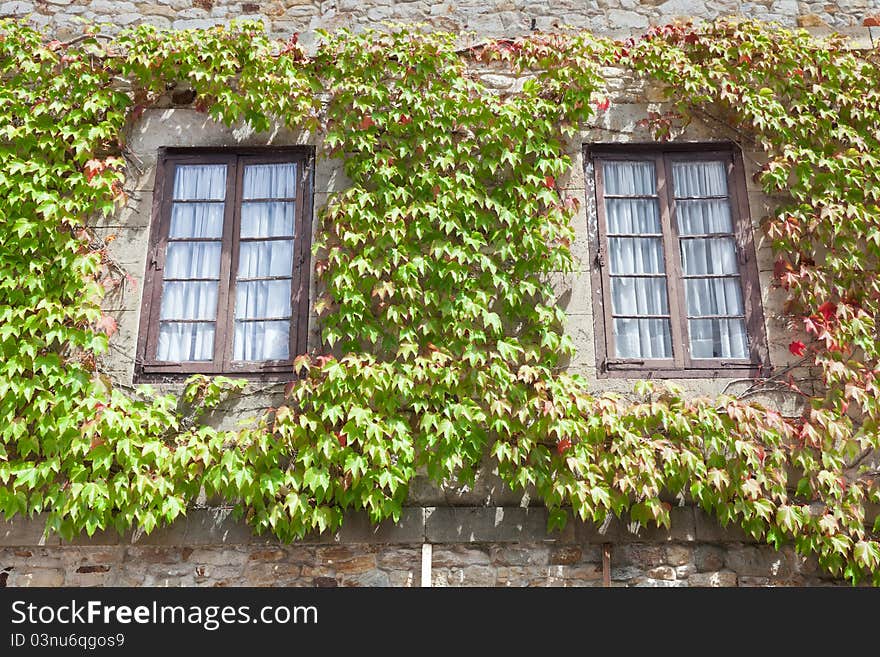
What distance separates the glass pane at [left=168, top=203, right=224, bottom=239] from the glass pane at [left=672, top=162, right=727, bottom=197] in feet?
9.93

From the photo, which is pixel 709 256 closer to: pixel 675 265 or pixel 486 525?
pixel 675 265

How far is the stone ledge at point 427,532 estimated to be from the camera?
4883 millimetres

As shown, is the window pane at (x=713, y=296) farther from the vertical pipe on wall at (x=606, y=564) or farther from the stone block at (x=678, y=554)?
the vertical pipe on wall at (x=606, y=564)

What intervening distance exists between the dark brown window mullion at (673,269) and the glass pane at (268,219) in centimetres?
242

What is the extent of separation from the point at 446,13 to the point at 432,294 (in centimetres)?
229

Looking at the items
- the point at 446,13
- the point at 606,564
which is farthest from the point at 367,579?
the point at 446,13

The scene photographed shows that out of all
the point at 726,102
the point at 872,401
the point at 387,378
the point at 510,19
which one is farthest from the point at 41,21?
the point at 872,401

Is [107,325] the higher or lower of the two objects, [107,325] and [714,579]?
the higher

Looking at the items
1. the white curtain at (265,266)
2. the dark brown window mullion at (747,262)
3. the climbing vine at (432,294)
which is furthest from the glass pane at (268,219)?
the dark brown window mullion at (747,262)

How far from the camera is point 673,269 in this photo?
18.0 feet

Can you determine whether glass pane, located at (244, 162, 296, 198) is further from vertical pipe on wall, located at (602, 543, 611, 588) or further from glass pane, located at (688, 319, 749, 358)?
vertical pipe on wall, located at (602, 543, 611, 588)

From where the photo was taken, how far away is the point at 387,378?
5.01m

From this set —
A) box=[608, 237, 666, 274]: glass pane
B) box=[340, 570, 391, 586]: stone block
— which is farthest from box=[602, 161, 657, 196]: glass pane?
box=[340, 570, 391, 586]: stone block

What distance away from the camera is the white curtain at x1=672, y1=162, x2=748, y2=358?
5352 mm
